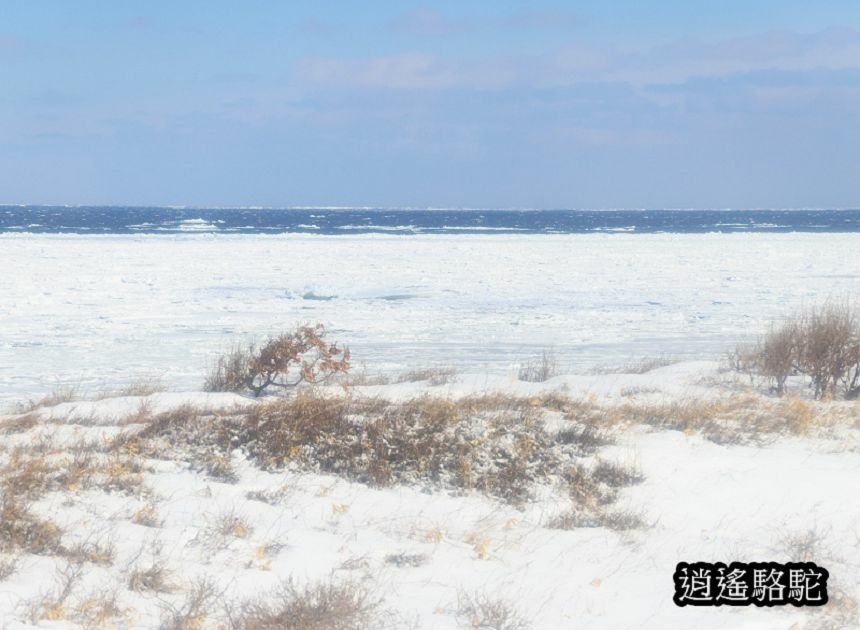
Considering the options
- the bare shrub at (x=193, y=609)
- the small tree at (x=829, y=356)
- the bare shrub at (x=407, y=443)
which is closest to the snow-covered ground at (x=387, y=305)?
the small tree at (x=829, y=356)

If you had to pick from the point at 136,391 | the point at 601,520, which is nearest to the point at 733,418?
the point at 601,520

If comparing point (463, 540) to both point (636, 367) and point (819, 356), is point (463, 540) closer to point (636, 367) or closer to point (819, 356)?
point (819, 356)

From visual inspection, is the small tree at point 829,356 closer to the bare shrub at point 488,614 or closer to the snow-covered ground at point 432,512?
the snow-covered ground at point 432,512

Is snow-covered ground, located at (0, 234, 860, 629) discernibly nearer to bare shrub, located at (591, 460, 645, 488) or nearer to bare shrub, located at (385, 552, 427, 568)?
bare shrub, located at (385, 552, 427, 568)

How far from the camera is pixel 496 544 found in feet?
17.4

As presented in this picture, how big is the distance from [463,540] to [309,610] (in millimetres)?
1339

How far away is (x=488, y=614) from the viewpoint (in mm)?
4395

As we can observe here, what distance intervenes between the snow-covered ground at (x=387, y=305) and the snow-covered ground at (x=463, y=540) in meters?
5.95

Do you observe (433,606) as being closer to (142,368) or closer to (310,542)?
(310,542)

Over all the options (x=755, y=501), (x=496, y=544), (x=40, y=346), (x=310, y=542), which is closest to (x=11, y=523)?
(x=310, y=542)

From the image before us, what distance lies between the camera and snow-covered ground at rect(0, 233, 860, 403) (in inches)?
557

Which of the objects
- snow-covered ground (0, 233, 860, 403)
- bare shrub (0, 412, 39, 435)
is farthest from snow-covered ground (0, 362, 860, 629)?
snow-covered ground (0, 233, 860, 403)

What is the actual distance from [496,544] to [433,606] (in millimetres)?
864

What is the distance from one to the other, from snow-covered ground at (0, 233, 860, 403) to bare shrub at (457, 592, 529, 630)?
24.8 feet
